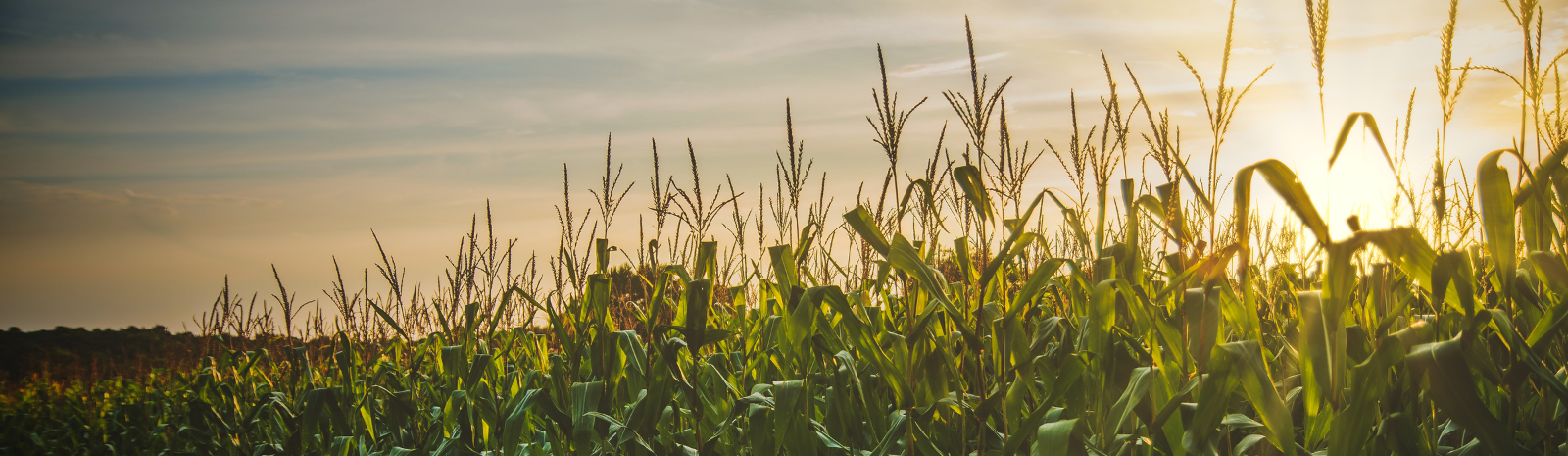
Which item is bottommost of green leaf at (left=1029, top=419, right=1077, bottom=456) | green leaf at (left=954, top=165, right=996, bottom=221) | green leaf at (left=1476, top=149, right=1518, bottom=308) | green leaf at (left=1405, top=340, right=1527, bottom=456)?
green leaf at (left=1029, top=419, right=1077, bottom=456)

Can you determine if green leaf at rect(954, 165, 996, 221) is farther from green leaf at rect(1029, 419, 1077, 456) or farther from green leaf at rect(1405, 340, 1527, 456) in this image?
green leaf at rect(1405, 340, 1527, 456)

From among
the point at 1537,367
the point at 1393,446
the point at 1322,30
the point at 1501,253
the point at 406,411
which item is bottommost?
the point at 406,411

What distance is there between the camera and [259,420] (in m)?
3.23

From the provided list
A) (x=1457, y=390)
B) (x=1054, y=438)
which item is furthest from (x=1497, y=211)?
(x=1054, y=438)

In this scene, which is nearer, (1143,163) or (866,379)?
(866,379)

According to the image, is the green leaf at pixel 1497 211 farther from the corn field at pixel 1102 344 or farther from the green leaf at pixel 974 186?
the green leaf at pixel 974 186

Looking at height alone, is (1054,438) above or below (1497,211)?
below

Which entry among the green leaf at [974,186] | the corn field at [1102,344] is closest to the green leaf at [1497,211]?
the corn field at [1102,344]

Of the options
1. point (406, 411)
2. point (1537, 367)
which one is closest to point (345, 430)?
point (406, 411)

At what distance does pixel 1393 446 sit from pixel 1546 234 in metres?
0.45

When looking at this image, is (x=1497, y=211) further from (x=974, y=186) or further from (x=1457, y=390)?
(x=974, y=186)

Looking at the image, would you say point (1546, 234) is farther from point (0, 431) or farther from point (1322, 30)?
point (0, 431)

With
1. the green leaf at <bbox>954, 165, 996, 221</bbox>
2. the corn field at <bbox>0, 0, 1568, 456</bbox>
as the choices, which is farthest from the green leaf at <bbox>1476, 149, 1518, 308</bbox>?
the green leaf at <bbox>954, 165, 996, 221</bbox>

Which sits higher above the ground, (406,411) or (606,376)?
(606,376)
